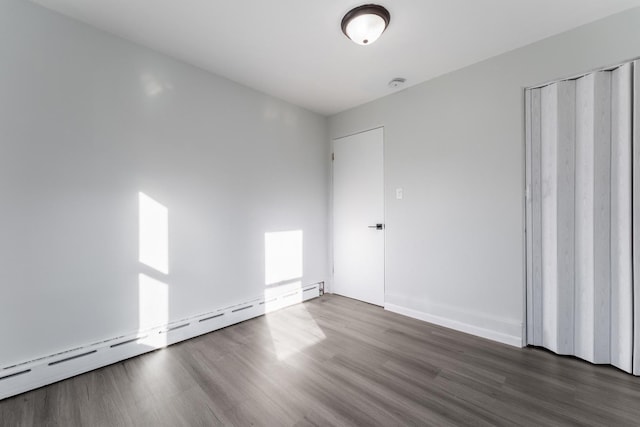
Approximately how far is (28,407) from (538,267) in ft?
12.4

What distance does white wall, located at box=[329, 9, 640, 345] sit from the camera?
7.02 ft

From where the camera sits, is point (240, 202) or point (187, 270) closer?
point (187, 270)

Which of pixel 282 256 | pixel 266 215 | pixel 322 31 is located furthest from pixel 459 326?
pixel 322 31

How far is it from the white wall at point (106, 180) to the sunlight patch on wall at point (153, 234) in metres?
0.05

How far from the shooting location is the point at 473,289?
2545 millimetres

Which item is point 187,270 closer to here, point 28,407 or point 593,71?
point 28,407

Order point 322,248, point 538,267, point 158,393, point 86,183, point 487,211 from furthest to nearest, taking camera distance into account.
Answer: point 322,248 < point 487,211 < point 538,267 < point 86,183 < point 158,393

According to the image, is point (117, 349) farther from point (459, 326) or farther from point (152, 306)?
point (459, 326)

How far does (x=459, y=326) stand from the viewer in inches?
103

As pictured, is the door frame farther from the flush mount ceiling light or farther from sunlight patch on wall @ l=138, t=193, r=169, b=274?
sunlight patch on wall @ l=138, t=193, r=169, b=274

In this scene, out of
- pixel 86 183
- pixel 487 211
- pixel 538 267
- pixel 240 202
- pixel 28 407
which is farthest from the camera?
pixel 240 202

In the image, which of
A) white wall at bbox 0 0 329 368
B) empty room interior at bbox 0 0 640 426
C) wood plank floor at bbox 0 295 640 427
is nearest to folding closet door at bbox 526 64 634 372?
empty room interior at bbox 0 0 640 426

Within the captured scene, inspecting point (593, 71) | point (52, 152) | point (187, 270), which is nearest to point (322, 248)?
point (187, 270)

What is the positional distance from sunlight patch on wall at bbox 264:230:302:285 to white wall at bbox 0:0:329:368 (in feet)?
0.45
